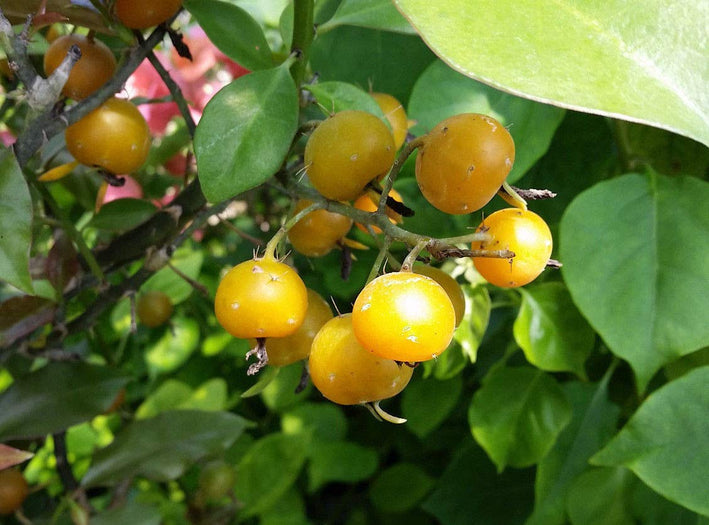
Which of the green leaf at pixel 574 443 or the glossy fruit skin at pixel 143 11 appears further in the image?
the green leaf at pixel 574 443

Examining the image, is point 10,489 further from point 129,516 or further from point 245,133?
point 245,133

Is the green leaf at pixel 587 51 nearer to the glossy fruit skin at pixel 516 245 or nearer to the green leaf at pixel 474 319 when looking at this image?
the glossy fruit skin at pixel 516 245

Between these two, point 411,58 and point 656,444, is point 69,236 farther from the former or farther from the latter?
point 656,444

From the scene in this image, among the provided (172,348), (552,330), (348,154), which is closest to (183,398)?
(172,348)

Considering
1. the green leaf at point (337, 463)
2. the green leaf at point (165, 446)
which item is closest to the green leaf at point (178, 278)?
the green leaf at point (165, 446)

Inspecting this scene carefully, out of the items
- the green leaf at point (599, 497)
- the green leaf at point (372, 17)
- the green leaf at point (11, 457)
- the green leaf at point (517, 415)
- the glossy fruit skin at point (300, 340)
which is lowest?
the green leaf at point (599, 497)

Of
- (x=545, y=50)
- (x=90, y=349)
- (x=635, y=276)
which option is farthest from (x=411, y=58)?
(x=90, y=349)
